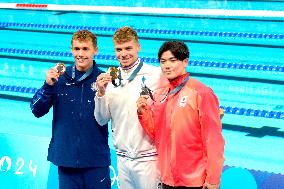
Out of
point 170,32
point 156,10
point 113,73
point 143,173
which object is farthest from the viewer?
point 156,10

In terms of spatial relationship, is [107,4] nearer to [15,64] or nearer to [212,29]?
[212,29]

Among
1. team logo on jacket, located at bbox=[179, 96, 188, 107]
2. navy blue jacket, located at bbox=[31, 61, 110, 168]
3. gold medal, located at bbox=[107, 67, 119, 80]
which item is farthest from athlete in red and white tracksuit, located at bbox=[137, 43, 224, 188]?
navy blue jacket, located at bbox=[31, 61, 110, 168]

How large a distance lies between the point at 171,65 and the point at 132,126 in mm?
455

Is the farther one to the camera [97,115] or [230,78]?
[230,78]

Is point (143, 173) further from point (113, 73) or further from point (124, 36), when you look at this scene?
point (124, 36)

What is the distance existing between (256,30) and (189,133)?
673cm

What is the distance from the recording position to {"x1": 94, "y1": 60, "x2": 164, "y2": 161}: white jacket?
3.40 meters

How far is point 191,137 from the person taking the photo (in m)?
3.07

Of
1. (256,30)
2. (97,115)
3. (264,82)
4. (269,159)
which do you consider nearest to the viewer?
(97,115)

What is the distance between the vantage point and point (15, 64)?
8773 millimetres

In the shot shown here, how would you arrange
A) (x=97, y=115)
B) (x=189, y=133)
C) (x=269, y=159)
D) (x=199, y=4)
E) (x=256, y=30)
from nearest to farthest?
(x=189, y=133) → (x=97, y=115) → (x=269, y=159) → (x=256, y=30) → (x=199, y=4)

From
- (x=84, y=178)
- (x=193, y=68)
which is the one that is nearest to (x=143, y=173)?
(x=84, y=178)

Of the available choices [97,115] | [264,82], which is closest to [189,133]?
[97,115]

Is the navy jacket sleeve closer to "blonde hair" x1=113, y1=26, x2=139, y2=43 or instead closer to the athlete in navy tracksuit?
the athlete in navy tracksuit
